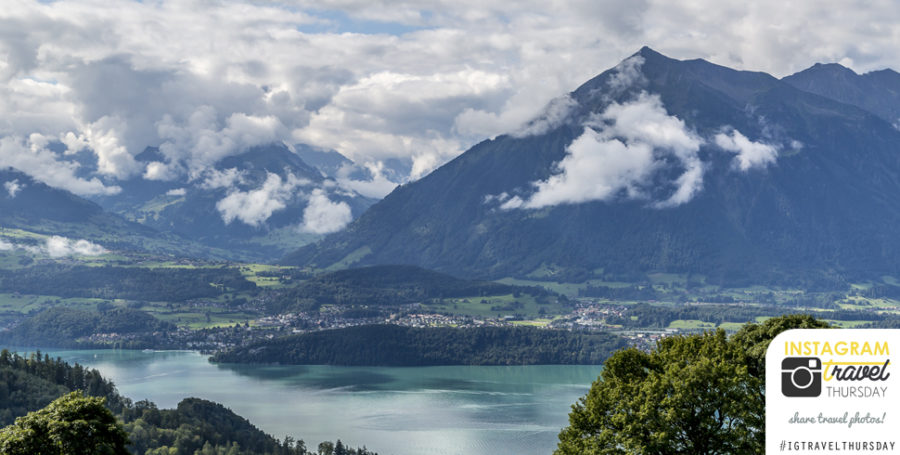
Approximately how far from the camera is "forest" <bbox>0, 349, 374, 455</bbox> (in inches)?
3474

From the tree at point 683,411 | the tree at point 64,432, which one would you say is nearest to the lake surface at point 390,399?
the tree at point 683,411

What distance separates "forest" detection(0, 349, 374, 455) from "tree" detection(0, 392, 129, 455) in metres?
54.6

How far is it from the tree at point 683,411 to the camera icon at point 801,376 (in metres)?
14.9

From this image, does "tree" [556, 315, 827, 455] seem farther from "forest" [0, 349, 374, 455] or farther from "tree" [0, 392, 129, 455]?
"forest" [0, 349, 374, 455]

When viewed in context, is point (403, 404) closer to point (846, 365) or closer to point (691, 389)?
point (691, 389)

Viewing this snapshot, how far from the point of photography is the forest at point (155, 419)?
88.2 m

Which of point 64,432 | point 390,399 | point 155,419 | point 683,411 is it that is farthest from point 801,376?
point 390,399

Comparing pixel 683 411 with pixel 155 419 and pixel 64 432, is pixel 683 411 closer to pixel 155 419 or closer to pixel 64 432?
pixel 64 432

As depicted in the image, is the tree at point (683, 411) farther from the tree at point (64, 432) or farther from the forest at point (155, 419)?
the forest at point (155, 419)

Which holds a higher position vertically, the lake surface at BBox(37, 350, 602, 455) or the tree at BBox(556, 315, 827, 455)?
the tree at BBox(556, 315, 827, 455)

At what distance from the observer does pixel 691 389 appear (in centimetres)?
3288

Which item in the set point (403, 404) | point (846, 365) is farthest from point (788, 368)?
point (403, 404)

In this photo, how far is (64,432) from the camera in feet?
95.2

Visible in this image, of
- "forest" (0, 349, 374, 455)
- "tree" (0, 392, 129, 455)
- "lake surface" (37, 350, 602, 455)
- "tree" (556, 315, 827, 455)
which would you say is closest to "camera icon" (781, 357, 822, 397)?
"tree" (556, 315, 827, 455)
